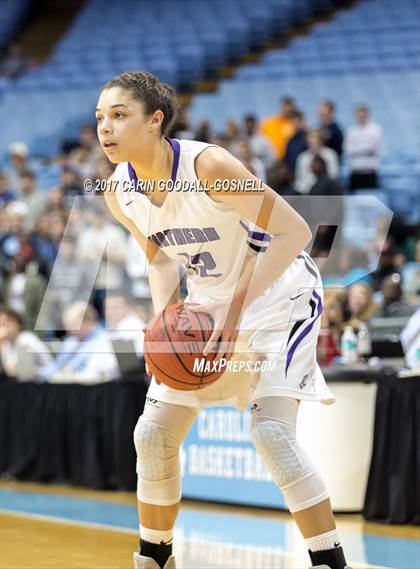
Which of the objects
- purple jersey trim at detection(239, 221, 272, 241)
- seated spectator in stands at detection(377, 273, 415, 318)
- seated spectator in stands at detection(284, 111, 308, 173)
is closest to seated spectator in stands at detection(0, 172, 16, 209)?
seated spectator in stands at detection(284, 111, 308, 173)

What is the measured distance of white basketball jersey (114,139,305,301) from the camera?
4215mm

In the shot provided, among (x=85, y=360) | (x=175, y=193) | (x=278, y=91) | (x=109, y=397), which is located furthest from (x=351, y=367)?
(x=278, y=91)

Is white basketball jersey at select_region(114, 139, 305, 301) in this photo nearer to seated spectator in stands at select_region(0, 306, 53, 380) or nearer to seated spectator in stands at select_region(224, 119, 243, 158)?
seated spectator in stands at select_region(0, 306, 53, 380)

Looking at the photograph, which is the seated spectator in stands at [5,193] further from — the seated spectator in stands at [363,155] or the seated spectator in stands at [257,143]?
the seated spectator in stands at [363,155]

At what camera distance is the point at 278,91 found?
51.5 ft

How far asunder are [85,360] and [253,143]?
14.4ft

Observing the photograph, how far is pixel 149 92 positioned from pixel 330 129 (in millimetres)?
8610

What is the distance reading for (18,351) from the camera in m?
9.80

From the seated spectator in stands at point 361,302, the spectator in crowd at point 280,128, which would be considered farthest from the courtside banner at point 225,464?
the spectator in crowd at point 280,128

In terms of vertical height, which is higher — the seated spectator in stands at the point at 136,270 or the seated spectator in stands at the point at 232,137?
the seated spectator in stands at the point at 232,137

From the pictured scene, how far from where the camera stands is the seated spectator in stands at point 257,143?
42.2 ft

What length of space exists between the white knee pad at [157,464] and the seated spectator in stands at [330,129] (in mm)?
8597

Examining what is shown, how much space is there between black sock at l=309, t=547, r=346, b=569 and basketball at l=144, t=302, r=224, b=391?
706mm

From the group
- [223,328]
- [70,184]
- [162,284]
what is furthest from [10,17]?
[223,328]
